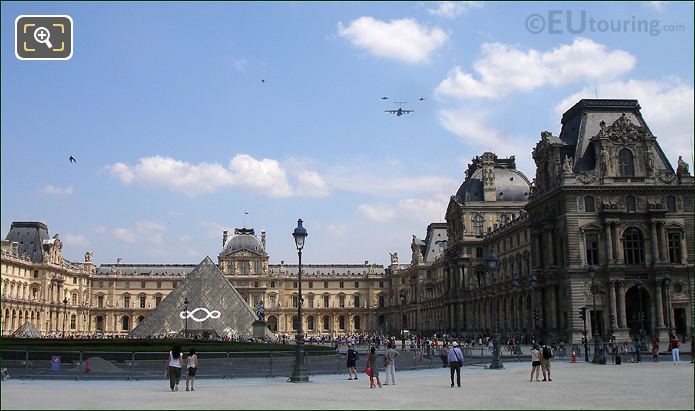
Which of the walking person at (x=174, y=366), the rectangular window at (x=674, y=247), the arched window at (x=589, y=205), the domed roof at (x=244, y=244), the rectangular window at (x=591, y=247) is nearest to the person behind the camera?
the walking person at (x=174, y=366)

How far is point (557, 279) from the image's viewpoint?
4884cm

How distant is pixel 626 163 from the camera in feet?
159

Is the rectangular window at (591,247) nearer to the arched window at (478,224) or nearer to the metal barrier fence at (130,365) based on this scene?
the metal barrier fence at (130,365)

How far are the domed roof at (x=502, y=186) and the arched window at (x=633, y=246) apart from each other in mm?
29467

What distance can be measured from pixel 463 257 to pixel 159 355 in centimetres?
5105

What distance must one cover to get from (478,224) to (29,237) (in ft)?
195

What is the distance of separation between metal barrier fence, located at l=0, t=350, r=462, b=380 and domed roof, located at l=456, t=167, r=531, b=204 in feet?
165

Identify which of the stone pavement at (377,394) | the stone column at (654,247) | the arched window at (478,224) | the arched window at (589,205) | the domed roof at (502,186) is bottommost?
the stone pavement at (377,394)

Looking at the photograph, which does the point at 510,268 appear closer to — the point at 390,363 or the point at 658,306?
the point at 658,306

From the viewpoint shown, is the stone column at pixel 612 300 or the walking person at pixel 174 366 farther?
the stone column at pixel 612 300

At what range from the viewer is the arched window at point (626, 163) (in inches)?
1905

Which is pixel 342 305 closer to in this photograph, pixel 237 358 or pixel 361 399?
pixel 237 358

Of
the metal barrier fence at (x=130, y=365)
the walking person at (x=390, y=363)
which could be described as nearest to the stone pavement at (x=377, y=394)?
the walking person at (x=390, y=363)

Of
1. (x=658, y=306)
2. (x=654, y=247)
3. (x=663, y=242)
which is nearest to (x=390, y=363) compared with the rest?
(x=658, y=306)
